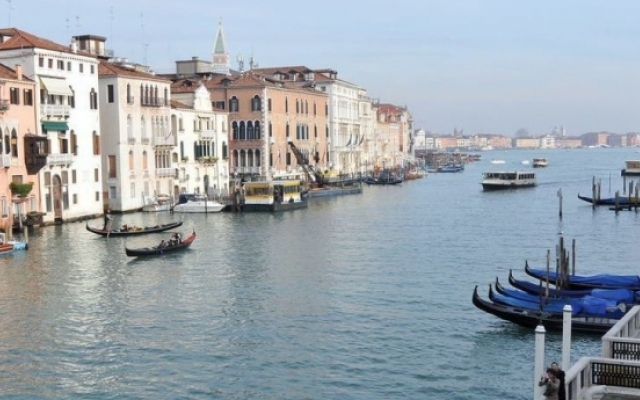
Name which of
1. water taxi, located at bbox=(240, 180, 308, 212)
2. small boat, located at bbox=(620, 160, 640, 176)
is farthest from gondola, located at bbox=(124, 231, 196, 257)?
small boat, located at bbox=(620, 160, 640, 176)

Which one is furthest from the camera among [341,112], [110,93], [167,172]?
[341,112]

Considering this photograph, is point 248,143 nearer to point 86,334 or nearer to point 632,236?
point 632,236

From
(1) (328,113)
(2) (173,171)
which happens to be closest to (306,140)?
(1) (328,113)

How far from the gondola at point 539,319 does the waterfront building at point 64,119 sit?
63.3ft

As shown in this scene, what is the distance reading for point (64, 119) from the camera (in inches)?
1208

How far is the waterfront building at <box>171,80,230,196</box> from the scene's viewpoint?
39.7 meters

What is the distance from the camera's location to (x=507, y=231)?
95.0 ft

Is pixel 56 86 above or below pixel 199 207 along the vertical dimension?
above

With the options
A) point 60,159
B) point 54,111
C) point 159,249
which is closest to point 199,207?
point 60,159

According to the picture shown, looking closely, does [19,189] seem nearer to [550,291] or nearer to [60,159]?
[60,159]

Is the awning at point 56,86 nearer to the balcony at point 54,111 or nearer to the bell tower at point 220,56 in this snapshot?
the balcony at point 54,111

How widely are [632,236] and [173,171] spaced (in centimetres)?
1973

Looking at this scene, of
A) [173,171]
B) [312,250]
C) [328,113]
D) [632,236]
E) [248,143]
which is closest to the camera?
[312,250]

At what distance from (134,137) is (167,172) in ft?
9.47
